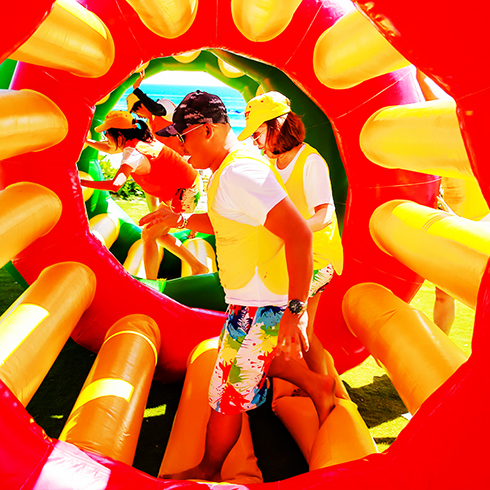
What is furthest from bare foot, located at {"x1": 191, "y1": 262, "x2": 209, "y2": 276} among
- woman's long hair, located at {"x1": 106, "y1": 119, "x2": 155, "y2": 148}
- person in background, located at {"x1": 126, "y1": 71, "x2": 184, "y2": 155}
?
woman's long hair, located at {"x1": 106, "y1": 119, "x2": 155, "y2": 148}

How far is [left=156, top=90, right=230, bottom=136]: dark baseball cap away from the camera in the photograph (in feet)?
4.08

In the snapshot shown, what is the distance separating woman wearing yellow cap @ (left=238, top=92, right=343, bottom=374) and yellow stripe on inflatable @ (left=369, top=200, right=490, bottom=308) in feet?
0.81

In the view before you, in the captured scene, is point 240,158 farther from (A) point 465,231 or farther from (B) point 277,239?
(A) point 465,231

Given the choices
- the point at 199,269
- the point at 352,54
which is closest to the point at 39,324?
the point at 352,54

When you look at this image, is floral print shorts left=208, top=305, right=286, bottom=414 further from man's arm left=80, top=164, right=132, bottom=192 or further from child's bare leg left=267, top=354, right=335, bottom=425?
man's arm left=80, top=164, right=132, bottom=192

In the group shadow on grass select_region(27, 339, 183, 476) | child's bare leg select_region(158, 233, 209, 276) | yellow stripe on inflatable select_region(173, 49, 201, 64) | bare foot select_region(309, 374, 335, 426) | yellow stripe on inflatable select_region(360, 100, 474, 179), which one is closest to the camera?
yellow stripe on inflatable select_region(360, 100, 474, 179)

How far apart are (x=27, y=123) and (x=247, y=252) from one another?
0.82m

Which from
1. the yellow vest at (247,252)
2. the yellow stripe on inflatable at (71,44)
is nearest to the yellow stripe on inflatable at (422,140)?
the yellow vest at (247,252)

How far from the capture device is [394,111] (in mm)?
1604

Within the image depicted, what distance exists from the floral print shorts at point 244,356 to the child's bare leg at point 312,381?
33 cm

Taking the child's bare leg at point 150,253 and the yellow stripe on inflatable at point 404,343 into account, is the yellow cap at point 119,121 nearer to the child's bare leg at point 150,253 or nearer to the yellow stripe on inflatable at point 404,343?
the child's bare leg at point 150,253

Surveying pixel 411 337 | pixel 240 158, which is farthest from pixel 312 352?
pixel 240 158

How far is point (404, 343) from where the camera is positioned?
1.51 m

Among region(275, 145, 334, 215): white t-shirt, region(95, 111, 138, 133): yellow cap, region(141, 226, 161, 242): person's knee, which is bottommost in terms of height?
region(141, 226, 161, 242): person's knee
